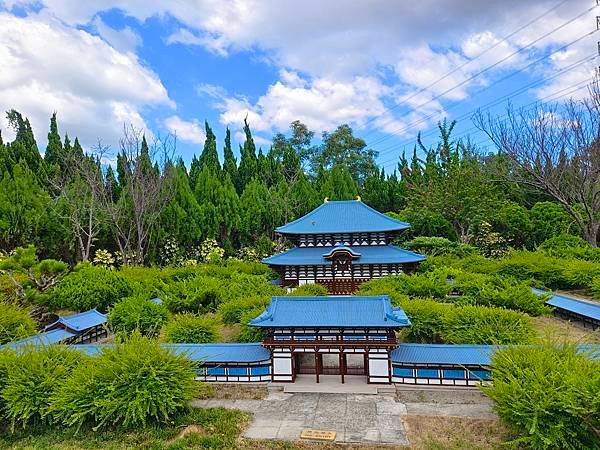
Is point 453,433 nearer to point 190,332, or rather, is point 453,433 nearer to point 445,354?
point 445,354

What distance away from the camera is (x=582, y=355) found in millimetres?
8961

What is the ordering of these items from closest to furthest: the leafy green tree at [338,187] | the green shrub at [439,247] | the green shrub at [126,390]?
the green shrub at [126,390], the green shrub at [439,247], the leafy green tree at [338,187]

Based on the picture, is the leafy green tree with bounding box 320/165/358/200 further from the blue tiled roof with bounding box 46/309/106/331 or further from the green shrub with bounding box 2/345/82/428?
the green shrub with bounding box 2/345/82/428

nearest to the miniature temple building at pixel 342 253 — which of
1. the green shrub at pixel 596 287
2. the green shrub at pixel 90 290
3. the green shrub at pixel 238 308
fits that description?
the green shrub at pixel 238 308

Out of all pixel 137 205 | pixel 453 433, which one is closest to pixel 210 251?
pixel 137 205

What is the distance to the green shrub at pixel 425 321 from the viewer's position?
45.5 feet

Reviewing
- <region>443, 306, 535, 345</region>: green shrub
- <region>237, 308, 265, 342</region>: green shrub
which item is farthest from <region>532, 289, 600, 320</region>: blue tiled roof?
<region>237, 308, 265, 342</region>: green shrub

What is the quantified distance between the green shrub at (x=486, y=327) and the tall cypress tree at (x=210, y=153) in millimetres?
29012

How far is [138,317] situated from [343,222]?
38.5ft

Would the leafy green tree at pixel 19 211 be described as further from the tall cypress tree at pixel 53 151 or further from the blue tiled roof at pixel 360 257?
the blue tiled roof at pixel 360 257

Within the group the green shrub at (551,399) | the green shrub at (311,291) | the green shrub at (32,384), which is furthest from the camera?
the green shrub at (311,291)

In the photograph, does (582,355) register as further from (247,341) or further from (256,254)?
(256,254)

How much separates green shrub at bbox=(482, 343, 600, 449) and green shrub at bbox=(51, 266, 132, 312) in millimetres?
16545

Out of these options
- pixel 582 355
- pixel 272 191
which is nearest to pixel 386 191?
pixel 272 191
